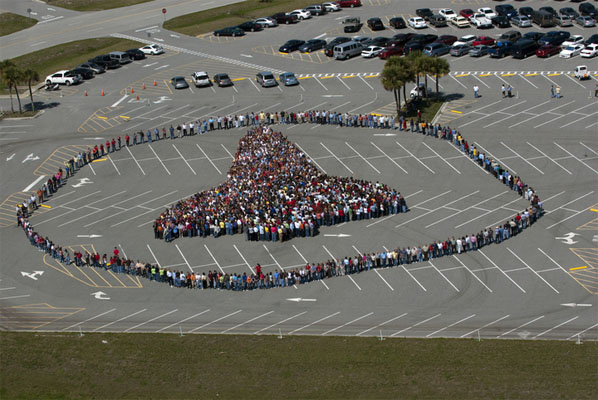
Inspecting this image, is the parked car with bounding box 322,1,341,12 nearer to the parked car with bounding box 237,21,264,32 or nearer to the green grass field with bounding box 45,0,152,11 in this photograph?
the parked car with bounding box 237,21,264,32

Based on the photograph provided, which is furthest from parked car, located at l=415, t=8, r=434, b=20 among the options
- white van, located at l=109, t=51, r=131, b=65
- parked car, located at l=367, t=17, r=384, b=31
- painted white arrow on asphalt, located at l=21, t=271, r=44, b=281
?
painted white arrow on asphalt, located at l=21, t=271, r=44, b=281

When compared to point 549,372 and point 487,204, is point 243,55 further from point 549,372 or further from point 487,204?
point 549,372

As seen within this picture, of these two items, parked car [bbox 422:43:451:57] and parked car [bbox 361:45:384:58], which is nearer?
parked car [bbox 422:43:451:57]

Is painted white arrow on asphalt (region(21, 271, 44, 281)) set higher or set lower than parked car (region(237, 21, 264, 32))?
lower

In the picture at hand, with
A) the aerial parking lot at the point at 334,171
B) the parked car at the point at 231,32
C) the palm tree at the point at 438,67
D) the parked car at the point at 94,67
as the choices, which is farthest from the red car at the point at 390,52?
the parked car at the point at 94,67

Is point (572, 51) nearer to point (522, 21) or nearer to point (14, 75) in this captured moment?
point (522, 21)

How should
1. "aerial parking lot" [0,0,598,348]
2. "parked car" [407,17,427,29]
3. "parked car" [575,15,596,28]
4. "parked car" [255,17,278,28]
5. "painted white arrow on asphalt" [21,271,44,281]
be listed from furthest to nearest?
"parked car" [255,17,278,28], "parked car" [407,17,427,29], "parked car" [575,15,596,28], "painted white arrow on asphalt" [21,271,44,281], "aerial parking lot" [0,0,598,348]
